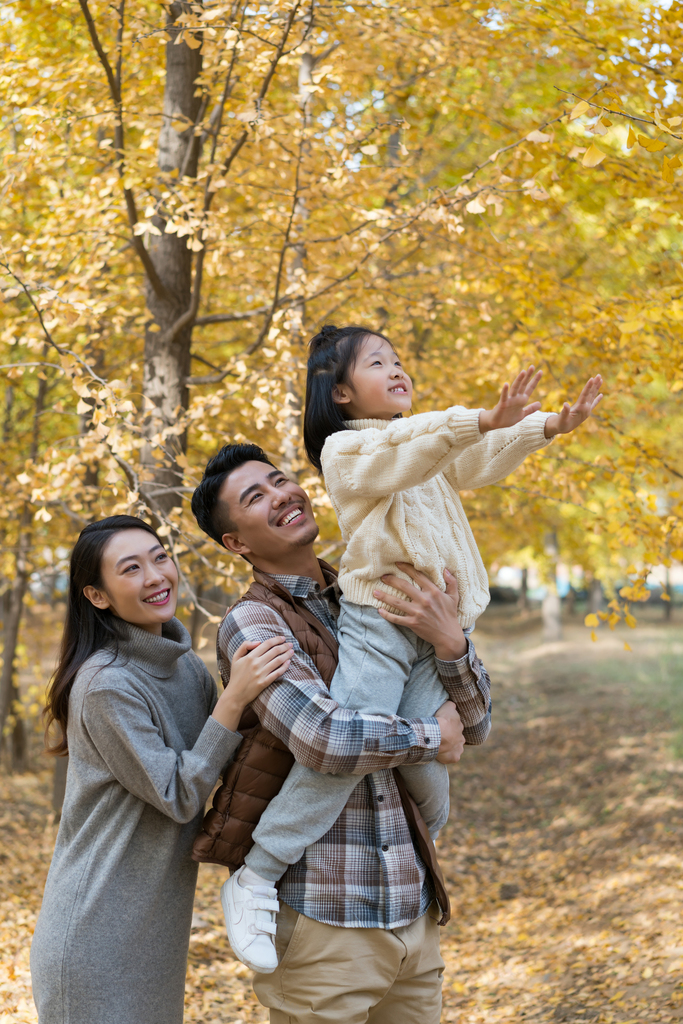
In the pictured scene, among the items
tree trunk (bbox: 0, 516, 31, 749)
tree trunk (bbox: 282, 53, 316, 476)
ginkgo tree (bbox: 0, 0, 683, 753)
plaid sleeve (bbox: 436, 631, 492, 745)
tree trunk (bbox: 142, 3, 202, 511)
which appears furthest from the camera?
tree trunk (bbox: 0, 516, 31, 749)

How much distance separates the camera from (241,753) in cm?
215

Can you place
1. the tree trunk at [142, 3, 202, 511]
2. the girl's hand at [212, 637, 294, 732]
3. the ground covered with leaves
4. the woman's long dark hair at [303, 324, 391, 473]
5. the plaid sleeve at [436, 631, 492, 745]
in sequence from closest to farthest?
the girl's hand at [212, 637, 294, 732] < the plaid sleeve at [436, 631, 492, 745] < the woman's long dark hair at [303, 324, 391, 473] < the tree trunk at [142, 3, 202, 511] < the ground covered with leaves

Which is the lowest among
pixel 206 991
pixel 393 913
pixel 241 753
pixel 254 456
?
pixel 206 991

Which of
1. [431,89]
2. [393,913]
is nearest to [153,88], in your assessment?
[431,89]

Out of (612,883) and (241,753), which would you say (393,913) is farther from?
(612,883)

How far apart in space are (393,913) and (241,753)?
21.2 inches

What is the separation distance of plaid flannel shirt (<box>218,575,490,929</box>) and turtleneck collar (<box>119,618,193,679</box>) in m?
0.19

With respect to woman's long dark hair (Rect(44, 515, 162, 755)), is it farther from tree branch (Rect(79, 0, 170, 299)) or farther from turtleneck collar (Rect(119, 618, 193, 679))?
tree branch (Rect(79, 0, 170, 299))

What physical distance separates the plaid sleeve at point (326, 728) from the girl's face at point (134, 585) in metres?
0.32

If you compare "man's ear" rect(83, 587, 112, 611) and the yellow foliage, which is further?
the yellow foliage

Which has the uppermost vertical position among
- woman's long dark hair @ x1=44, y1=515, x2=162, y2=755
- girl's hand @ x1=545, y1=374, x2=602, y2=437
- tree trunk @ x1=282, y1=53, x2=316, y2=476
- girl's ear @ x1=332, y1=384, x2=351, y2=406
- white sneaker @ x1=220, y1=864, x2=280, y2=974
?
tree trunk @ x1=282, y1=53, x2=316, y2=476

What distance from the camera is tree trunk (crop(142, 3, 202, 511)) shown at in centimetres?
455

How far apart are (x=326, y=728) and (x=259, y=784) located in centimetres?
29

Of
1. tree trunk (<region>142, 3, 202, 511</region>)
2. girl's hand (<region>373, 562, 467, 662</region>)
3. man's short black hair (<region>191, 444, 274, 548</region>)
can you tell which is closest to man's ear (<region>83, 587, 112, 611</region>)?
man's short black hair (<region>191, 444, 274, 548</region>)
